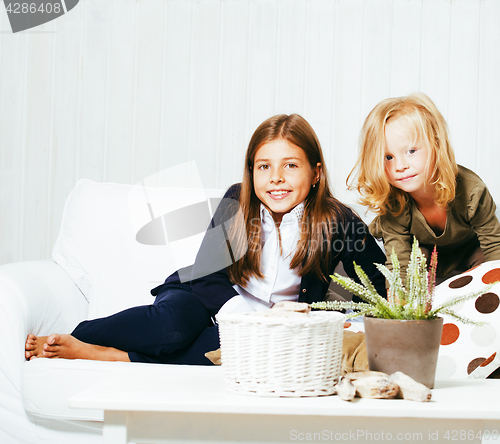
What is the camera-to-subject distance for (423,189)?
125 cm

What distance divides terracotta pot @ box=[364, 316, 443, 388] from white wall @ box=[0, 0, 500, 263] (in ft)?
3.65

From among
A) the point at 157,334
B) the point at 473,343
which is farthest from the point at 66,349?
the point at 473,343

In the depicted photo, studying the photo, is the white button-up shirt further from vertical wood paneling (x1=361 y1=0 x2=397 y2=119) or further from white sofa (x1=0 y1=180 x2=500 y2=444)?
vertical wood paneling (x1=361 y1=0 x2=397 y2=119)

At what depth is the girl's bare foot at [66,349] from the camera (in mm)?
978

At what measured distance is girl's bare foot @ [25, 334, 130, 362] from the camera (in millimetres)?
978

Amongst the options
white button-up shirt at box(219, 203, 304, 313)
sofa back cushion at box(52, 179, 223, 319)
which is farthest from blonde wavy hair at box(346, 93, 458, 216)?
sofa back cushion at box(52, 179, 223, 319)

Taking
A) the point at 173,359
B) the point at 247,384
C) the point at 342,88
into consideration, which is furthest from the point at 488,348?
the point at 342,88

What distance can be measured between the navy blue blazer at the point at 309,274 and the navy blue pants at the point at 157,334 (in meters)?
0.11

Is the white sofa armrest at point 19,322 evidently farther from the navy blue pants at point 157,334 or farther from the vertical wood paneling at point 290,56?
the vertical wood paneling at point 290,56

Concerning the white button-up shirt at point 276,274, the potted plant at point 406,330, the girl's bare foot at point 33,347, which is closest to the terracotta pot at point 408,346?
the potted plant at point 406,330

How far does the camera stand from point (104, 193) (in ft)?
4.81

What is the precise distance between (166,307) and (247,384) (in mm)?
517

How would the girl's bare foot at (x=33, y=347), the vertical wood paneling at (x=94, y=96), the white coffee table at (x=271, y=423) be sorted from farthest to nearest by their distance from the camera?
1. the vertical wood paneling at (x=94, y=96)
2. the girl's bare foot at (x=33, y=347)
3. the white coffee table at (x=271, y=423)

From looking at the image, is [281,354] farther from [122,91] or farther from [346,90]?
[122,91]
